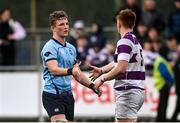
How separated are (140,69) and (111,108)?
8.52 m

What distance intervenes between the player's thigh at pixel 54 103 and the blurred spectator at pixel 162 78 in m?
7.67

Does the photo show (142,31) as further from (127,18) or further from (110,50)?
(127,18)

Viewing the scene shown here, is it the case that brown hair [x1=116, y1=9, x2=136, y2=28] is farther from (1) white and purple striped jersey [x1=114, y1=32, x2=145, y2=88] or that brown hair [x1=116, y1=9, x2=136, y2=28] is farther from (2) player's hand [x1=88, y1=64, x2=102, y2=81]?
(2) player's hand [x1=88, y1=64, x2=102, y2=81]

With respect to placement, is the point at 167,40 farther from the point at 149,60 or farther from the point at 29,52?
the point at 29,52

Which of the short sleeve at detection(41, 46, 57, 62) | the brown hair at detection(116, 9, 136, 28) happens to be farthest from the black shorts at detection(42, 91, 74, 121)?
the brown hair at detection(116, 9, 136, 28)

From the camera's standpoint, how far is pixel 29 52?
20047 millimetres

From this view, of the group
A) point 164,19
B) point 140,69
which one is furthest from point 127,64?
point 164,19

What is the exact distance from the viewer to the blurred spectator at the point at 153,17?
66.1ft

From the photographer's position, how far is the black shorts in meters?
11.3

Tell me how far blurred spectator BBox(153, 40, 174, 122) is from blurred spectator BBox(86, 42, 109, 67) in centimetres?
129

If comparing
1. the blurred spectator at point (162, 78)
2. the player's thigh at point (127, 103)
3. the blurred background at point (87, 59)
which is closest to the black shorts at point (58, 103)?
the player's thigh at point (127, 103)

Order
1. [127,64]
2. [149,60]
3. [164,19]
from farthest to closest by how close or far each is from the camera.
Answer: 1. [164,19]
2. [149,60]
3. [127,64]

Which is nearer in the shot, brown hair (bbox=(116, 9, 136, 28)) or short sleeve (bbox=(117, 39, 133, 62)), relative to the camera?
short sleeve (bbox=(117, 39, 133, 62))

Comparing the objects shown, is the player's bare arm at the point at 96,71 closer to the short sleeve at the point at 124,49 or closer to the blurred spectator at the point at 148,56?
the short sleeve at the point at 124,49
